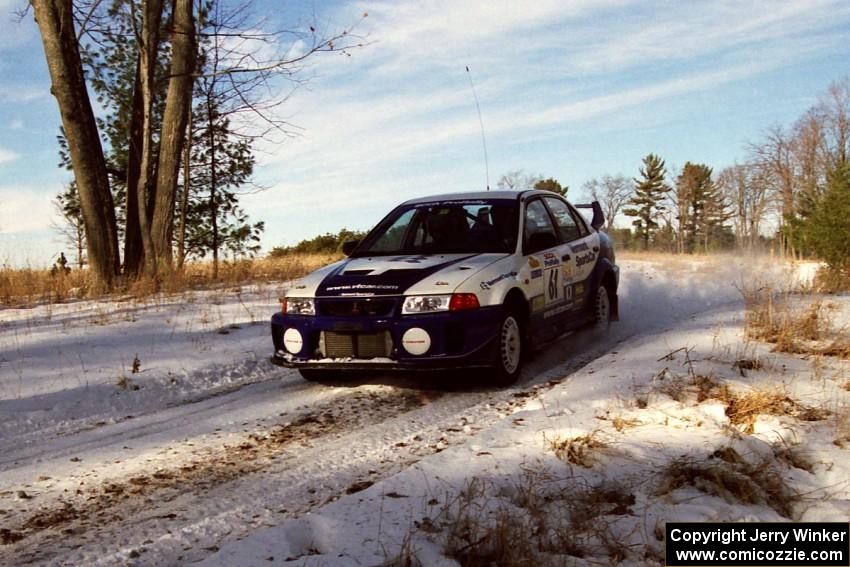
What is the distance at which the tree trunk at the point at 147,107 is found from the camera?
42.3 feet

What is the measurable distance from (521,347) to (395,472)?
8.89ft

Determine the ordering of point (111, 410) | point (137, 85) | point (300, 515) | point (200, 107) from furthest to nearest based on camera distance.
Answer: point (200, 107) < point (137, 85) < point (111, 410) < point (300, 515)

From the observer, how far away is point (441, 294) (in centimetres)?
574

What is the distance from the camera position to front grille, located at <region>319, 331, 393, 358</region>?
227 inches

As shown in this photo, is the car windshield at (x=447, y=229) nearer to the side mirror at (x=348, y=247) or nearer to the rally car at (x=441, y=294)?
A: the rally car at (x=441, y=294)

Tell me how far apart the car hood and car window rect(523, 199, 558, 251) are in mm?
576

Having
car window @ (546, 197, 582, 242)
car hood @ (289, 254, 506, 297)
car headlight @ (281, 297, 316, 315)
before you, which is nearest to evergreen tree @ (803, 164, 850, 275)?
car window @ (546, 197, 582, 242)

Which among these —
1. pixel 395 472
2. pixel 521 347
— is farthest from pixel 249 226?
pixel 395 472

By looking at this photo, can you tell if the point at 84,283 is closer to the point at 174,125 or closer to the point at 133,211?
the point at 133,211

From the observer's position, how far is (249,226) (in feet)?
77.4

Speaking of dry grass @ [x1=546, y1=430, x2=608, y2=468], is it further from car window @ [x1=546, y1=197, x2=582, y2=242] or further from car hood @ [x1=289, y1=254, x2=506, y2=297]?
car window @ [x1=546, y1=197, x2=582, y2=242]

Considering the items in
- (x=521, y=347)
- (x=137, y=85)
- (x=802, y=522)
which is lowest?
(x=802, y=522)

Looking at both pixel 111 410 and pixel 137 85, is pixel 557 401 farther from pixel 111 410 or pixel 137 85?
pixel 137 85

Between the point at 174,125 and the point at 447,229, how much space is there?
28.6 feet
